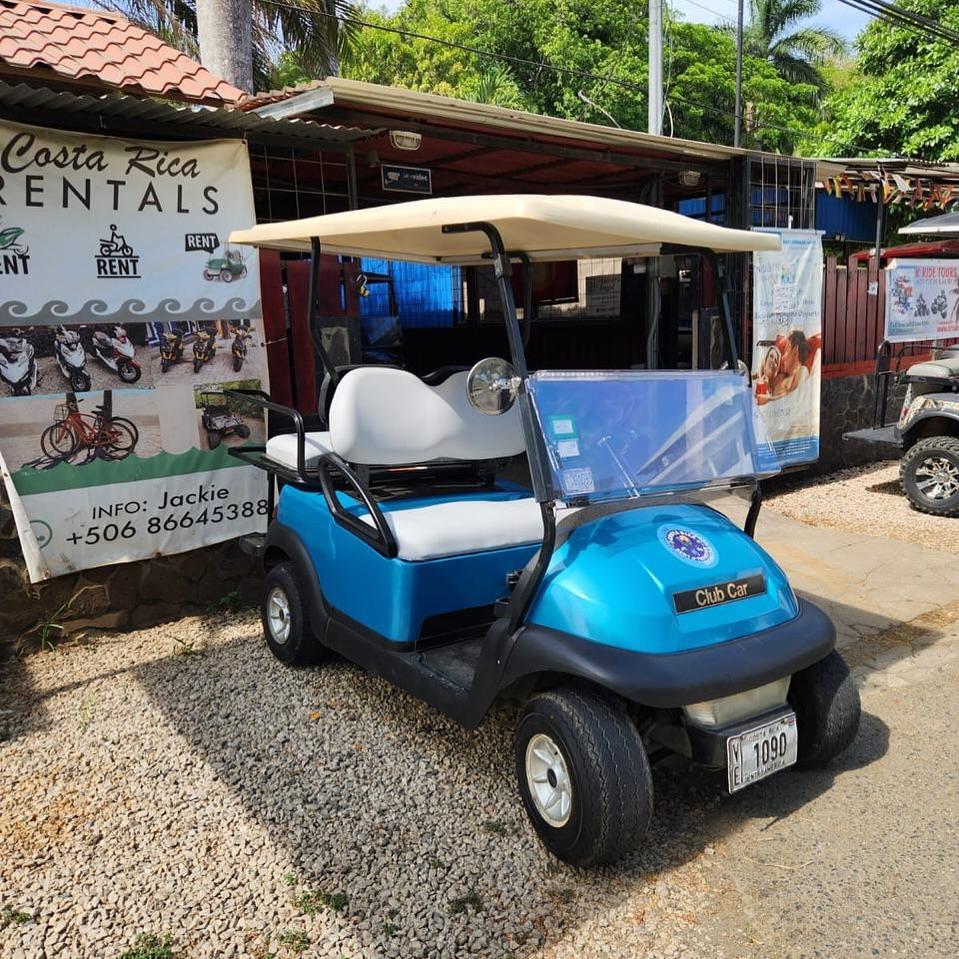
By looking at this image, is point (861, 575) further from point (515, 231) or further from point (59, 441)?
point (59, 441)

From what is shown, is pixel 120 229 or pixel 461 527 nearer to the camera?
pixel 461 527

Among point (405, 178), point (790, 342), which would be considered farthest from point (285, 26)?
point (790, 342)

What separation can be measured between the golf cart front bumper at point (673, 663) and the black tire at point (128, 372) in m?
2.89

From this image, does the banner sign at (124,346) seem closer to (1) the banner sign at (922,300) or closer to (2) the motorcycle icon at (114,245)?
(2) the motorcycle icon at (114,245)

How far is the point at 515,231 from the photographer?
3.26 m

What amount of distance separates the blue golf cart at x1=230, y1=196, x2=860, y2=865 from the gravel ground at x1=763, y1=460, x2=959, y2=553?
12.9 feet

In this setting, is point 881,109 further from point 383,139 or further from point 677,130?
point 383,139

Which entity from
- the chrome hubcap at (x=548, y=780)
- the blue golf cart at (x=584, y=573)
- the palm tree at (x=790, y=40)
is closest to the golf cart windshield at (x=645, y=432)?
the blue golf cart at (x=584, y=573)

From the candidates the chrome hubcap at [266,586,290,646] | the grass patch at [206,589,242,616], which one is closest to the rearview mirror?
the chrome hubcap at [266,586,290,646]

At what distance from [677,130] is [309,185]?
20165 mm

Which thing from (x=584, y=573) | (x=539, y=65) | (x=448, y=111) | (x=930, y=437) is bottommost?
(x=930, y=437)

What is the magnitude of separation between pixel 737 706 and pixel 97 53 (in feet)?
15.3

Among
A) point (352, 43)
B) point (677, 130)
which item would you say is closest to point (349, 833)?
point (352, 43)

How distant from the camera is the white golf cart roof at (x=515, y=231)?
2654 millimetres
